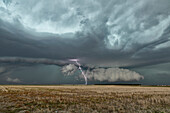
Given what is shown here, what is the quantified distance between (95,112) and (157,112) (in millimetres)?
7118

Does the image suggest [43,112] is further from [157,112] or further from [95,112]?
[157,112]

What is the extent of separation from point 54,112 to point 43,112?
1.19 meters

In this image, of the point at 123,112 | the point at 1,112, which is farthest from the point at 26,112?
the point at 123,112

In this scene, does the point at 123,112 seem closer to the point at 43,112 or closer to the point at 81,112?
the point at 81,112

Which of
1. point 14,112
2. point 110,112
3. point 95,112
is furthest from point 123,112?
point 14,112

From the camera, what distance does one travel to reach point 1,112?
14289 mm

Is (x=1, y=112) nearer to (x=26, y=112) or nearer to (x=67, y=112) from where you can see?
(x=26, y=112)

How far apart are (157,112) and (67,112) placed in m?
10.2

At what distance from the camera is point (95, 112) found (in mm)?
14531

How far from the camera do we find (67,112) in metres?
14.6

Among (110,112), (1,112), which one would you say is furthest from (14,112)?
(110,112)

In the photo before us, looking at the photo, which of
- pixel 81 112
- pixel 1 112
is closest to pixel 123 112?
pixel 81 112

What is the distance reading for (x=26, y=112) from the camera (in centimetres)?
1451

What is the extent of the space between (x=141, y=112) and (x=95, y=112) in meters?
5.15
